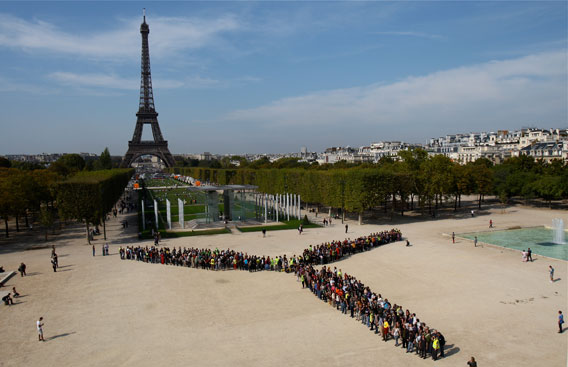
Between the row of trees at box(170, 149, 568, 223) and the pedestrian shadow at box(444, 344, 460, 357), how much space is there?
87.0ft

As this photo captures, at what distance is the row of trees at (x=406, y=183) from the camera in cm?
4081

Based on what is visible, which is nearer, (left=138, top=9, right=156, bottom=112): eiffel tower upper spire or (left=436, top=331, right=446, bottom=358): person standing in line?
(left=436, top=331, right=446, bottom=358): person standing in line

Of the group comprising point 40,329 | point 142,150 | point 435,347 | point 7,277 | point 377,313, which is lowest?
point 435,347

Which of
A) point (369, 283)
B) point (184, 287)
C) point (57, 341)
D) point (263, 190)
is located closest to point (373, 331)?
point (369, 283)

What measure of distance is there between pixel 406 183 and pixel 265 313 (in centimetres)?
3124

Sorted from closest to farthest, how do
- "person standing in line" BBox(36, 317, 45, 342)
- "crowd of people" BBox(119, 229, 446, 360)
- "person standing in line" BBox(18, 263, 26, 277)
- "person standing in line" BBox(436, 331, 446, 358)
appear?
"person standing in line" BBox(436, 331, 446, 358) < "crowd of people" BBox(119, 229, 446, 360) < "person standing in line" BBox(36, 317, 45, 342) < "person standing in line" BBox(18, 263, 26, 277)

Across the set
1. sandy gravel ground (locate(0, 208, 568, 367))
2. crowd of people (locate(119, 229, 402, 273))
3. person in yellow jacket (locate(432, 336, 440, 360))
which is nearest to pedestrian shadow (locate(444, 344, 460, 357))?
sandy gravel ground (locate(0, 208, 568, 367))

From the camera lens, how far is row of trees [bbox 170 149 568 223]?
134 ft

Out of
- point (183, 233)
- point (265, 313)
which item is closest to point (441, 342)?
point (265, 313)

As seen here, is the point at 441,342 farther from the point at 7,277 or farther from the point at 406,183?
the point at 406,183

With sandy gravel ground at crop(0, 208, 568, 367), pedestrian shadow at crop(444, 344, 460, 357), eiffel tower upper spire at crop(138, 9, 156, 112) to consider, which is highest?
eiffel tower upper spire at crop(138, 9, 156, 112)

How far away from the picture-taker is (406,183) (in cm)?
4334

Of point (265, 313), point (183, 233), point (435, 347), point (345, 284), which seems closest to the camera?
point (435, 347)

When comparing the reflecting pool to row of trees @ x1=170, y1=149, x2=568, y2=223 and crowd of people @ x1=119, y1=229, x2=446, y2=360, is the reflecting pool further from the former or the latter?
row of trees @ x1=170, y1=149, x2=568, y2=223
